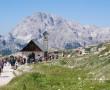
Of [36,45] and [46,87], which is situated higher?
[36,45]

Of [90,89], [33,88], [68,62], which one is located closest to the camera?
[90,89]

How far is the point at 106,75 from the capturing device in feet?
133

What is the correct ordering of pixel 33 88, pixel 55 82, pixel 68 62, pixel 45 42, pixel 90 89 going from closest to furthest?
pixel 90 89 < pixel 33 88 < pixel 55 82 < pixel 68 62 < pixel 45 42

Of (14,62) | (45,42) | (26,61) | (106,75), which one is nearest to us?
(106,75)

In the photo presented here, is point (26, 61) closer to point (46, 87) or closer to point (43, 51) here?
point (43, 51)

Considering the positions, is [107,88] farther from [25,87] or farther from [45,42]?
[45,42]

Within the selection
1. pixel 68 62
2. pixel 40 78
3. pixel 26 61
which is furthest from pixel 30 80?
pixel 26 61

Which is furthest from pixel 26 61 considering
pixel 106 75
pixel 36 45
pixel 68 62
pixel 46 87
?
pixel 46 87

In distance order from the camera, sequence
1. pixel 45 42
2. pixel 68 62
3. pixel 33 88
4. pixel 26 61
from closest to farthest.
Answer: pixel 33 88 < pixel 68 62 < pixel 26 61 < pixel 45 42

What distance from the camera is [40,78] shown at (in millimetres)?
38406

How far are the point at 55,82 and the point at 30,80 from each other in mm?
2406

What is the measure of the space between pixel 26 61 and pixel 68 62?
856 inches

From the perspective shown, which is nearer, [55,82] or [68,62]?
[55,82]

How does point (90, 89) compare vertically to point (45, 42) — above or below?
below
